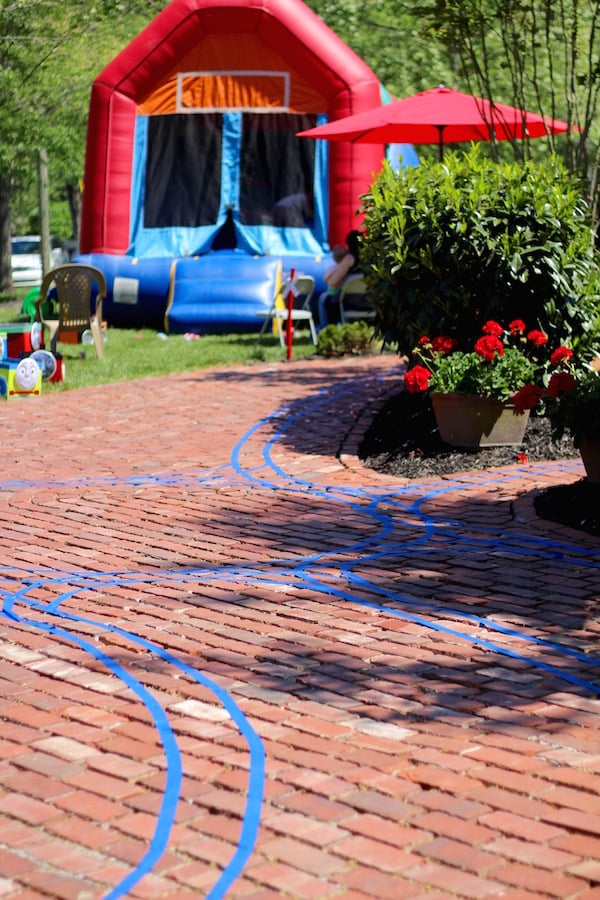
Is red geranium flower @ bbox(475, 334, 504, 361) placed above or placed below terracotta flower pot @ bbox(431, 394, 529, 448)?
above

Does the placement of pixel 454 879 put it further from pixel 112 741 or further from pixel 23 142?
pixel 23 142

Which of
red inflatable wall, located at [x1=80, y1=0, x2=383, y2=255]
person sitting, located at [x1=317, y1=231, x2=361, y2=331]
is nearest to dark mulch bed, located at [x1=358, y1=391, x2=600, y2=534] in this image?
person sitting, located at [x1=317, y1=231, x2=361, y2=331]

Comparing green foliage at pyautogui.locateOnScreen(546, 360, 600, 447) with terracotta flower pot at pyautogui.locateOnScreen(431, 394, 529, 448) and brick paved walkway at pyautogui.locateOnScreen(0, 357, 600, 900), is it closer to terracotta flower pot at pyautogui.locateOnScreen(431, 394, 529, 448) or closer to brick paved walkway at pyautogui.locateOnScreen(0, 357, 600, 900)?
brick paved walkway at pyautogui.locateOnScreen(0, 357, 600, 900)

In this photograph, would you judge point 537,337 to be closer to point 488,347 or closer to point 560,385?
point 488,347

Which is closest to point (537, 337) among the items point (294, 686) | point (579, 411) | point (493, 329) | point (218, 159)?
point (493, 329)

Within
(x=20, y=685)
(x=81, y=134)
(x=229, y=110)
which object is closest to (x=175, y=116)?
(x=229, y=110)

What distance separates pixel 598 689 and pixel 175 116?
16.6 meters

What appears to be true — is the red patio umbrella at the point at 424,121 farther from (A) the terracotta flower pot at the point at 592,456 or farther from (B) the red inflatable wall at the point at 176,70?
(A) the terracotta flower pot at the point at 592,456

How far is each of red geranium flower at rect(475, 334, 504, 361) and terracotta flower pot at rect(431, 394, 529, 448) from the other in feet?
1.01

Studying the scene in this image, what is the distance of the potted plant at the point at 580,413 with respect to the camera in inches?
292

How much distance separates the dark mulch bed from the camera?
350 inches

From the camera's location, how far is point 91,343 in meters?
16.8

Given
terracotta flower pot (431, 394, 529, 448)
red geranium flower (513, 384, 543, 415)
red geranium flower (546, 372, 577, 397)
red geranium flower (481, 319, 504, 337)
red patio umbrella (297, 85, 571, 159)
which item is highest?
red patio umbrella (297, 85, 571, 159)

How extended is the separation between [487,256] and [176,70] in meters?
11.5
